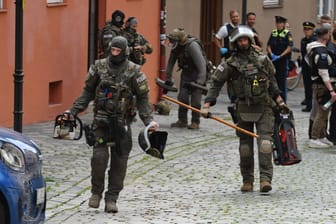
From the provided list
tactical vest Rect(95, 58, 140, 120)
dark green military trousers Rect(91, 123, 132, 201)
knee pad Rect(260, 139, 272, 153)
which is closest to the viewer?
tactical vest Rect(95, 58, 140, 120)

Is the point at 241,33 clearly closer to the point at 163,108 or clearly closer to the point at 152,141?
the point at 152,141

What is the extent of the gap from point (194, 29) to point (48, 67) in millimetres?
7678

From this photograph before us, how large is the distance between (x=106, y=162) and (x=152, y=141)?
0.48 m

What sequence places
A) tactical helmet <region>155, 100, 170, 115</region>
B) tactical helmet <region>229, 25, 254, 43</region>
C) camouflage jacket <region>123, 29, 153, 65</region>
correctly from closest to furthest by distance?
tactical helmet <region>229, 25, 254, 43</region> < camouflage jacket <region>123, 29, 153, 65</region> < tactical helmet <region>155, 100, 170, 115</region>

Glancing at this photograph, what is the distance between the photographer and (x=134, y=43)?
18625mm

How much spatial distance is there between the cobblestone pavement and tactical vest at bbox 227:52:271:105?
1030 mm

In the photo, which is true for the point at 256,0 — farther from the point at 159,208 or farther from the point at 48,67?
the point at 159,208

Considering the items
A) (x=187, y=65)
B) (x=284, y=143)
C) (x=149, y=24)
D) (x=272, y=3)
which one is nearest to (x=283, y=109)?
(x=284, y=143)

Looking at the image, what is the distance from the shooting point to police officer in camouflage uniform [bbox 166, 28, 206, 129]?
58.5ft

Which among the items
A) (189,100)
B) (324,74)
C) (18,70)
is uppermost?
→ (18,70)

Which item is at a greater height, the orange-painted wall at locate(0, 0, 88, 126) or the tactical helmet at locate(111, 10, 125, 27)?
the tactical helmet at locate(111, 10, 125, 27)

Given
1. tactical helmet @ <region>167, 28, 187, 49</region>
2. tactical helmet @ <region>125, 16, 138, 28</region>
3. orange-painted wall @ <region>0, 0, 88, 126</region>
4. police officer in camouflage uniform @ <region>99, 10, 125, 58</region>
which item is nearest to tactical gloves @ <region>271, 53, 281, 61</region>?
orange-painted wall @ <region>0, 0, 88, 126</region>

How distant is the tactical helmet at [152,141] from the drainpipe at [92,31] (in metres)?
9.10

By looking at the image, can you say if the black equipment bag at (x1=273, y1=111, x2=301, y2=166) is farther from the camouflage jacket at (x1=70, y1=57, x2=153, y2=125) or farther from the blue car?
the blue car
